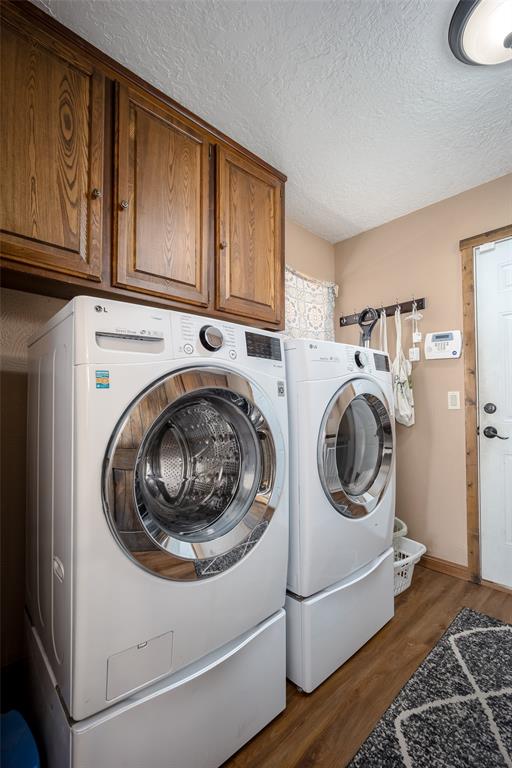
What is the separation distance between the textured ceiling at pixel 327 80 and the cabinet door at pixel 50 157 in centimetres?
22

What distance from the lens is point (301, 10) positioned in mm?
1192

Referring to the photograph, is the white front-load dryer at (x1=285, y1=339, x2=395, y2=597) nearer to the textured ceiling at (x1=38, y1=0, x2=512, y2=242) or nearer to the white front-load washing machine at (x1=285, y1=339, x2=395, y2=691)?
the white front-load washing machine at (x1=285, y1=339, x2=395, y2=691)

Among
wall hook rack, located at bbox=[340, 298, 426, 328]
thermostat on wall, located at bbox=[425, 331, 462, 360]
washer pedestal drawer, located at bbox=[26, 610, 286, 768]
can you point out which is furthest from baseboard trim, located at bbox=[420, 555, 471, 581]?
wall hook rack, located at bbox=[340, 298, 426, 328]

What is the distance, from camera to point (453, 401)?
89.6 inches

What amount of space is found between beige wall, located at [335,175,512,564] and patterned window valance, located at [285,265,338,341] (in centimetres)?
39

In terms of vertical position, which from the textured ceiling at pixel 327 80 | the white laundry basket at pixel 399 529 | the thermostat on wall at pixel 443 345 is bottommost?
the white laundry basket at pixel 399 529

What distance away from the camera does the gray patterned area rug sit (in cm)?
113

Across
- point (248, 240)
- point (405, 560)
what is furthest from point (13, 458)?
point (405, 560)

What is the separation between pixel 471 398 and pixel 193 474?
1848 millimetres

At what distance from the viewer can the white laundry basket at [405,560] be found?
6.64 feet

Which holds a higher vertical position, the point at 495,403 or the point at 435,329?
the point at 435,329

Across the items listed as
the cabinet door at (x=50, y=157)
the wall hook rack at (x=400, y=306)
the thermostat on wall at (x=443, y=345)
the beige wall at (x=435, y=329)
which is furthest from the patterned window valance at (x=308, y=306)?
the cabinet door at (x=50, y=157)

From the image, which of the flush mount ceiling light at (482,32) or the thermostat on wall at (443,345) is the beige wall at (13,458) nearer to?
the flush mount ceiling light at (482,32)

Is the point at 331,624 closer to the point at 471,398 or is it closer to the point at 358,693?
the point at 358,693
